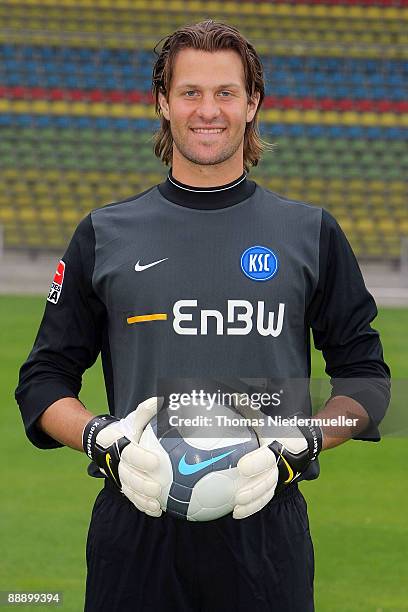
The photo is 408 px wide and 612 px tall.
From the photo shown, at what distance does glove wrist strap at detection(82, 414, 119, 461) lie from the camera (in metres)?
1.76

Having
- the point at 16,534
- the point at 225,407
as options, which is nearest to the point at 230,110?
the point at 225,407

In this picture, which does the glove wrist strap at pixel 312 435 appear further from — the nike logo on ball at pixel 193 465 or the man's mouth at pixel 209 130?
the man's mouth at pixel 209 130

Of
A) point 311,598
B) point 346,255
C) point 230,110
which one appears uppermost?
point 230,110

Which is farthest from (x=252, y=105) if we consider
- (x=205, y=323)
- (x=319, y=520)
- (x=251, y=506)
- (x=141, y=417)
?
(x=319, y=520)

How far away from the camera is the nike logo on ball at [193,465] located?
171 centimetres

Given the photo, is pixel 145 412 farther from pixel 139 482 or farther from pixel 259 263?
pixel 259 263

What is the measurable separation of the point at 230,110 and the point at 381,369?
0.55 metres

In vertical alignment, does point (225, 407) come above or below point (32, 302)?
above

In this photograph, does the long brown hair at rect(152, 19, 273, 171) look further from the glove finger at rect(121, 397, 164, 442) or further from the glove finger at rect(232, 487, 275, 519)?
the glove finger at rect(232, 487, 275, 519)

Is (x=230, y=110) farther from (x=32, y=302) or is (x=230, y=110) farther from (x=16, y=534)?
(x=32, y=302)

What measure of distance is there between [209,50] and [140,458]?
752 millimetres

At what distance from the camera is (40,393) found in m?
1.89

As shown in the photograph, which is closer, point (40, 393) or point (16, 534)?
point (40, 393)

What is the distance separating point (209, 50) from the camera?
190cm
